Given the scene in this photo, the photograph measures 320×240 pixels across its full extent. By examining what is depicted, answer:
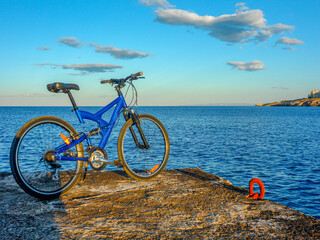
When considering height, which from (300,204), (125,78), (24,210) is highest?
(125,78)

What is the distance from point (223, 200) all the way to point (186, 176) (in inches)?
61.8

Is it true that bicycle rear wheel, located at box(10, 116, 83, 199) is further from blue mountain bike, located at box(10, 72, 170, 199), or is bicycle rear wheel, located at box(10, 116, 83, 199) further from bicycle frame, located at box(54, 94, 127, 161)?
bicycle frame, located at box(54, 94, 127, 161)

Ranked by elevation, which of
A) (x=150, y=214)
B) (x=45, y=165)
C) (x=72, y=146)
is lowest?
(x=150, y=214)

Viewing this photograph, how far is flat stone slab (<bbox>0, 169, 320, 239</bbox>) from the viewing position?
3209 mm

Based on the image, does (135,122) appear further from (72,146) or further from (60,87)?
(60,87)

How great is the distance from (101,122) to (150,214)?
2.22 metres

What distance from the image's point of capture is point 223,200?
4359 millimetres

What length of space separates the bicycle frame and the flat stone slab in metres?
0.78

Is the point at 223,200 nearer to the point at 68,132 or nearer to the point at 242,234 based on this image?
the point at 242,234

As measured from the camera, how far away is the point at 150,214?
149 inches

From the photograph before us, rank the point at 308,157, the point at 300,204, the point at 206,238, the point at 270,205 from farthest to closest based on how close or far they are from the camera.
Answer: the point at 308,157
the point at 300,204
the point at 270,205
the point at 206,238

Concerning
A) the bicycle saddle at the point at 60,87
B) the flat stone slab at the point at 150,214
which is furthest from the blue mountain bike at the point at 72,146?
the flat stone slab at the point at 150,214

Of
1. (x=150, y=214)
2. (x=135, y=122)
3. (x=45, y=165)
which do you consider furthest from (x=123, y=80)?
(x=150, y=214)

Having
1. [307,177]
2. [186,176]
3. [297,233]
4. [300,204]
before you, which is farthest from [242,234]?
[307,177]
